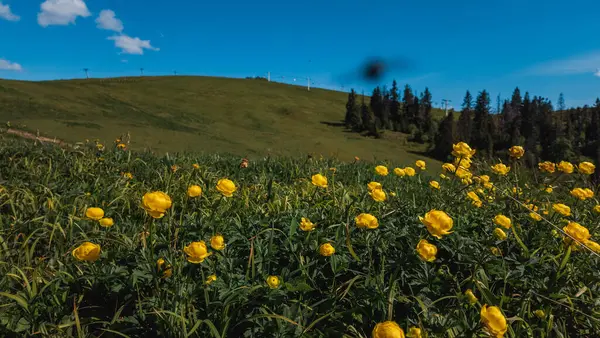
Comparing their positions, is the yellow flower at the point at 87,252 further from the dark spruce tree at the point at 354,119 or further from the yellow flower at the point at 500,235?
the dark spruce tree at the point at 354,119

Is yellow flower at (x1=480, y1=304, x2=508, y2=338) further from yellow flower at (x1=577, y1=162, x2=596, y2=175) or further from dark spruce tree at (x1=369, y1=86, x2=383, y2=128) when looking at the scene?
dark spruce tree at (x1=369, y1=86, x2=383, y2=128)

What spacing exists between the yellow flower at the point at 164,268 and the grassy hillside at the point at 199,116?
35.2 ft

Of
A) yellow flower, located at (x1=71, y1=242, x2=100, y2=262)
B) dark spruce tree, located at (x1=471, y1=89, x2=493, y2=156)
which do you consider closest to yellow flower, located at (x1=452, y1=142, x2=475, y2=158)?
yellow flower, located at (x1=71, y1=242, x2=100, y2=262)

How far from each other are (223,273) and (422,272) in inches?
40.8

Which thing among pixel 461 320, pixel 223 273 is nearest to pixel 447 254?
pixel 461 320

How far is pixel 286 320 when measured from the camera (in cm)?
137

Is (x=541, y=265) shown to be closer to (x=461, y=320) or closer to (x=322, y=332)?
(x=461, y=320)

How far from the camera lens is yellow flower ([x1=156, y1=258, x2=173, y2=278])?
1580 millimetres

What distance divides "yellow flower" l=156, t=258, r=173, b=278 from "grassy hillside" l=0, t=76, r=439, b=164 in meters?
10.7

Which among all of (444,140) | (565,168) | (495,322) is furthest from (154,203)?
(444,140)

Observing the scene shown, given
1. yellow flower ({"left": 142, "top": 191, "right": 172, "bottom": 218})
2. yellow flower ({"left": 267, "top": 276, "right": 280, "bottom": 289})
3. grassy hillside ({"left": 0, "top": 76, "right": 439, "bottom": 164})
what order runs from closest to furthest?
1. yellow flower ({"left": 142, "top": 191, "right": 172, "bottom": 218})
2. yellow flower ({"left": 267, "top": 276, "right": 280, "bottom": 289})
3. grassy hillside ({"left": 0, "top": 76, "right": 439, "bottom": 164})

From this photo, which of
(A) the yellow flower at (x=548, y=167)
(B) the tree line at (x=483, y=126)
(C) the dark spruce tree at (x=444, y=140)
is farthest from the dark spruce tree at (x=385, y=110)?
(A) the yellow flower at (x=548, y=167)

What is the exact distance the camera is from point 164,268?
Answer: 1.62 meters

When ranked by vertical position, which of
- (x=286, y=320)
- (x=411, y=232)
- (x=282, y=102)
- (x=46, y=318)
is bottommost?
(x=46, y=318)
